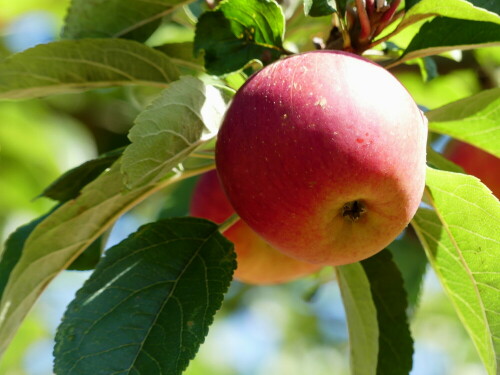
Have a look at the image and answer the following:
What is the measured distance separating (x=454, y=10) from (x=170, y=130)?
49 cm

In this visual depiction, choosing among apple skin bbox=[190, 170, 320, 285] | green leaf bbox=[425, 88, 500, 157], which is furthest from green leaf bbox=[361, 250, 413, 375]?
green leaf bbox=[425, 88, 500, 157]

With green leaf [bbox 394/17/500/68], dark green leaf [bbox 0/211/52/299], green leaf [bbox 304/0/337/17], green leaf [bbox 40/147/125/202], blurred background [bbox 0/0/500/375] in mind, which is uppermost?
green leaf [bbox 304/0/337/17]

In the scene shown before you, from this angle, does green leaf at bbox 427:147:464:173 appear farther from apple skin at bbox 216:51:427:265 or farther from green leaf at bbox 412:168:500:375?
apple skin at bbox 216:51:427:265

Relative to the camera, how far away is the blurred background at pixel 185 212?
2.42 meters

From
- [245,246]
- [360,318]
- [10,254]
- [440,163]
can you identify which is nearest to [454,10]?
[440,163]

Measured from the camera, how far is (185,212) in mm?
2092

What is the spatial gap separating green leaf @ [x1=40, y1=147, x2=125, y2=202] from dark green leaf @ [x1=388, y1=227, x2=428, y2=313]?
0.90 m

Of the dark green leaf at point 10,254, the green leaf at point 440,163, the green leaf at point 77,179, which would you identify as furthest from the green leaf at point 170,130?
the dark green leaf at point 10,254

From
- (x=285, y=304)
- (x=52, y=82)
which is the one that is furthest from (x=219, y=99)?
(x=285, y=304)

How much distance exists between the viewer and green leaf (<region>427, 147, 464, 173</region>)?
56.0 inches

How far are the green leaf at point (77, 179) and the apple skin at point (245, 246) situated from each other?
1.12ft

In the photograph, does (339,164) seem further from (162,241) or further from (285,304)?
(285,304)

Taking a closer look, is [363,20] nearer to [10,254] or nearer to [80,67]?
[80,67]

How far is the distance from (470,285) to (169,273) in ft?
1.69
